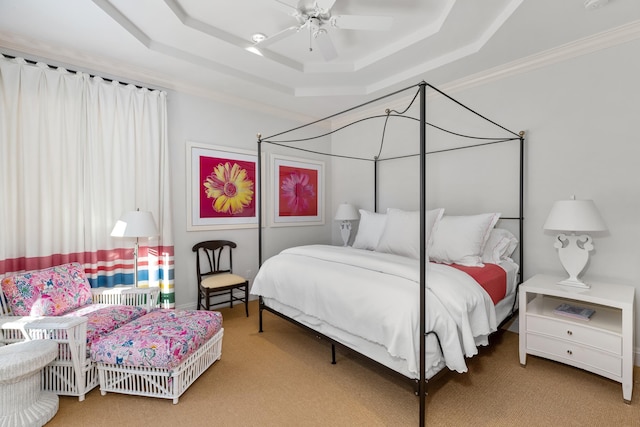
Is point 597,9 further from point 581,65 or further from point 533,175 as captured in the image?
point 533,175

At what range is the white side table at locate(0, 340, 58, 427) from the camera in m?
1.67

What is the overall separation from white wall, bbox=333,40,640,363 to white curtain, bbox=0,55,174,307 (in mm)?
3733

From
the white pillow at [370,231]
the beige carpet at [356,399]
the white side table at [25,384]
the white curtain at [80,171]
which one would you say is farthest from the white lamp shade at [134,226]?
the white pillow at [370,231]

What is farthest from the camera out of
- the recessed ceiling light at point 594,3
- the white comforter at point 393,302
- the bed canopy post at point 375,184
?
the bed canopy post at point 375,184

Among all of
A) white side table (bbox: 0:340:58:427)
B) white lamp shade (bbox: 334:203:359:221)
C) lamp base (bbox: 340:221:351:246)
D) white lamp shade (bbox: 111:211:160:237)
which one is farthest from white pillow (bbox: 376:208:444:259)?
white side table (bbox: 0:340:58:427)

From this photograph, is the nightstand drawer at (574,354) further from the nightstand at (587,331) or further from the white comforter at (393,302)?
the white comforter at (393,302)

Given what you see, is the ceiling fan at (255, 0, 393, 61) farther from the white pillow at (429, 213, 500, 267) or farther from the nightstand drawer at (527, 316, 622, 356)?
the nightstand drawer at (527, 316, 622, 356)

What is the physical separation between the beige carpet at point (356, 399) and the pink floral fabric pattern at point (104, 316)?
0.43m

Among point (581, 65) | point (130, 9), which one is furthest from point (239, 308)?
point (581, 65)

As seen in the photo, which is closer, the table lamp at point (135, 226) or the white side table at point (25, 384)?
the white side table at point (25, 384)

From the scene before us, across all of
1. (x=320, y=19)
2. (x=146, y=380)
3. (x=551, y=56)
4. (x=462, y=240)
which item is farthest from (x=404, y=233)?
Answer: (x=146, y=380)

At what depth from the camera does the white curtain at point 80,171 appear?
2.49 metres

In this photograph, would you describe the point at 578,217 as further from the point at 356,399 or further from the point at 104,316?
the point at 104,316

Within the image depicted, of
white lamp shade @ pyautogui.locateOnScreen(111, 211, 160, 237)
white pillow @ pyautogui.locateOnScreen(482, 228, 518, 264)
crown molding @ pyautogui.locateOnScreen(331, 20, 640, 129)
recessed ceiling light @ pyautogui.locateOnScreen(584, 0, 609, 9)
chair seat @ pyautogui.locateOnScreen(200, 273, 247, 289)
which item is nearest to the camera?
recessed ceiling light @ pyautogui.locateOnScreen(584, 0, 609, 9)
